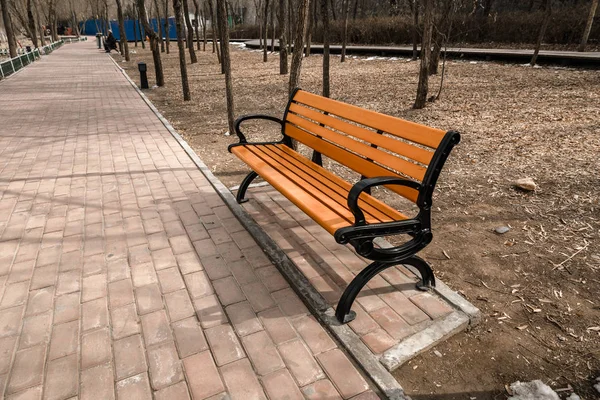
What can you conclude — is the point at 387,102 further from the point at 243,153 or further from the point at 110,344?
the point at 110,344

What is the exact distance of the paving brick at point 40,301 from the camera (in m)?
2.51

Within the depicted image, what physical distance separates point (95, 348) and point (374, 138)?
220cm

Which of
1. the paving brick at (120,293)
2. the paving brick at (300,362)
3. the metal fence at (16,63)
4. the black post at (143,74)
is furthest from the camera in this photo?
the metal fence at (16,63)

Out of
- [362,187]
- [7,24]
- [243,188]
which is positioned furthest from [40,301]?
[7,24]

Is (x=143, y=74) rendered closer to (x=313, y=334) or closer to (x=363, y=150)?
(x=363, y=150)

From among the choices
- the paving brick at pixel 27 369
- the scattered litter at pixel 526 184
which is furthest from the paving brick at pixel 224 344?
the scattered litter at pixel 526 184

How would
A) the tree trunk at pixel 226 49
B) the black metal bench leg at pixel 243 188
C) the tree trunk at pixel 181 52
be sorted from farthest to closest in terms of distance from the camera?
the tree trunk at pixel 181 52
the tree trunk at pixel 226 49
the black metal bench leg at pixel 243 188

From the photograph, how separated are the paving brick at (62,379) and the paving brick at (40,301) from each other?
543mm

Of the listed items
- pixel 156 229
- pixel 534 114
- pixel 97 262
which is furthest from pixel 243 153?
pixel 534 114

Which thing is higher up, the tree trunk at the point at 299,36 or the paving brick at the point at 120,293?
the tree trunk at the point at 299,36

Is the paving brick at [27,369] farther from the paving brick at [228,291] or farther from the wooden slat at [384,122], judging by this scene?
the wooden slat at [384,122]

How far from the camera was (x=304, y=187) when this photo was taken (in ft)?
9.45

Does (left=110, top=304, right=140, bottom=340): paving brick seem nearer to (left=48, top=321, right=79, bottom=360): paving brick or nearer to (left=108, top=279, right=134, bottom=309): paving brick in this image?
(left=108, top=279, right=134, bottom=309): paving brick

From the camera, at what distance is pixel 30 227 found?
3566mm
